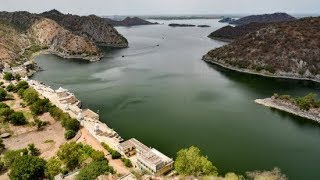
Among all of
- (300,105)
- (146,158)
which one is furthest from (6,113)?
(300,105)

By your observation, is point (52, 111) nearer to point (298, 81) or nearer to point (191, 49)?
point (298, 81)

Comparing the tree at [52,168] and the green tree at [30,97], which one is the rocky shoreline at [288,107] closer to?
the tree at [52,168]

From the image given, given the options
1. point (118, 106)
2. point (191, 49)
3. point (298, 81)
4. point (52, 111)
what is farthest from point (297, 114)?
point (191, 49)

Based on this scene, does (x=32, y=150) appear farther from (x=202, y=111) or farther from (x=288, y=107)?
(x=288, y=107)

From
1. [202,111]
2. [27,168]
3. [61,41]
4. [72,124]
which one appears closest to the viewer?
[27,168]

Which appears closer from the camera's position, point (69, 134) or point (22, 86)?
point (69, 134)

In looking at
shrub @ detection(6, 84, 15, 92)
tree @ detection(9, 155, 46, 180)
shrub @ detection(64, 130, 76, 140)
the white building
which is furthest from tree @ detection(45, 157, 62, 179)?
shrub @ detection(6, 84, 15, 92)

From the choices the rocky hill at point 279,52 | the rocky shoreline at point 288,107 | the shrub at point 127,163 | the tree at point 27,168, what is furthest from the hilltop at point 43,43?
the shrub at point 127,163
